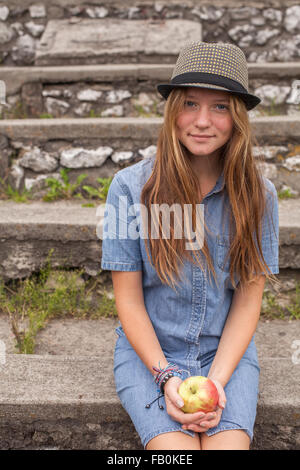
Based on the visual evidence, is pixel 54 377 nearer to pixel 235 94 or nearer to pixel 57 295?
pixel 57 295

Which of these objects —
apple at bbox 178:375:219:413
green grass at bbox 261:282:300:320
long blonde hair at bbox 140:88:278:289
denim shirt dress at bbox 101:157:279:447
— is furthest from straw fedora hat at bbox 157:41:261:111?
green grass at bbox 261:282:300:320

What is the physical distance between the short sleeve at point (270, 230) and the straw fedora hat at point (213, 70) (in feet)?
1.21

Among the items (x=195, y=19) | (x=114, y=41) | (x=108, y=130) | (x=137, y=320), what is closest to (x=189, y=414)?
(x=137, y=320)

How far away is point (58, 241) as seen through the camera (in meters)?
2.54

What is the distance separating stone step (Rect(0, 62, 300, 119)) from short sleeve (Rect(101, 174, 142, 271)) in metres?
1.85

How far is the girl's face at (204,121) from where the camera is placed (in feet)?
5.26

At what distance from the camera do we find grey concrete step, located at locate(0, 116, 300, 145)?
295 centimetres

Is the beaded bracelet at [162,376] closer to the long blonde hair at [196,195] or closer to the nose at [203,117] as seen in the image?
the long blonde hair at [196,195]

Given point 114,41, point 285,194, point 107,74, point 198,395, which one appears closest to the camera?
point 198,395

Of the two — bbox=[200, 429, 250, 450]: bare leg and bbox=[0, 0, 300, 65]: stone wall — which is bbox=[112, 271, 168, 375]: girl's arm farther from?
bbox=[0, 0, 300, 65]: stone wall

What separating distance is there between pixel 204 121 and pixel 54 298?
136 cm

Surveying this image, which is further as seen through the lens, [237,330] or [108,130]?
[108,130]

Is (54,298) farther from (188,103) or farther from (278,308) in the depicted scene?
(188,103)

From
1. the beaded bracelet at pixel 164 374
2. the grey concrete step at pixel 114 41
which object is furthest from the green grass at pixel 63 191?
the beaded bracelet at pixel 164 374
